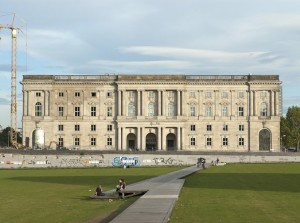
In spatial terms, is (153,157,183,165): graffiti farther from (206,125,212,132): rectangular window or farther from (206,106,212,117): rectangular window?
(206,106,212,117): rectangular window

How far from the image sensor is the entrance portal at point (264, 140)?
158 m

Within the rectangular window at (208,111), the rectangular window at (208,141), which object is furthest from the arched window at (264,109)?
the rectangular window at (208,141)

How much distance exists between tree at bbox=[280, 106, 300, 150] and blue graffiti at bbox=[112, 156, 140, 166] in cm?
6763

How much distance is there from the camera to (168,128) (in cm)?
15812

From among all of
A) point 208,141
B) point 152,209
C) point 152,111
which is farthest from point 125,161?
point 152,209

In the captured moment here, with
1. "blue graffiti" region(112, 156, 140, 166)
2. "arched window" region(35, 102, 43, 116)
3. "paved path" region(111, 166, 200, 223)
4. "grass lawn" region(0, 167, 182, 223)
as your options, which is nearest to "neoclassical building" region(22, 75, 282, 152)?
"arched window" region(35, 102, 43, 116)

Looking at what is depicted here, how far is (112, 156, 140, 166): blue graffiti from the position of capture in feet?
388

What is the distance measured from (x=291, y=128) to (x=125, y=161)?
2931 inches

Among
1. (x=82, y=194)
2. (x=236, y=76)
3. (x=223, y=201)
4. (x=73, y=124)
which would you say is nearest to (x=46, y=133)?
(x=73, y=124)

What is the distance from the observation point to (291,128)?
177 meters

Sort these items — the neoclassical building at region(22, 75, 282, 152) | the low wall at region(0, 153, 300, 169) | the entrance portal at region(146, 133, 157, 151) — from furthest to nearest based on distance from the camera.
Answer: the entrance portal at region(146, 133, 157, 151)
the neoclassical building at region(22, 75, 282, 152)
the low wall at region(0, 153, 300, 169)

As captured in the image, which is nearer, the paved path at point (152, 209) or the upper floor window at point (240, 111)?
the paved path at point (152, 209)

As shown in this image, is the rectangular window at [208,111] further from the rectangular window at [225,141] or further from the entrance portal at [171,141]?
the entrance portal at [171,141]

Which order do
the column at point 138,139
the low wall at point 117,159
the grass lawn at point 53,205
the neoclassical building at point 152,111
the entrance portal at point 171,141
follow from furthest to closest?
1. the entrance portal at point 171,141
2. the neoclassical building at point 152,111
3. the column at point 138,139
4. the low wall at point 117,159
5. the grass lawn at point 53,205
